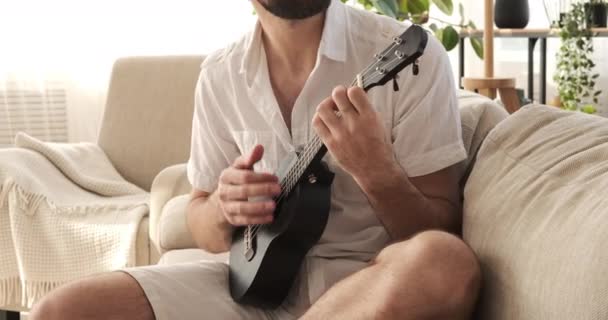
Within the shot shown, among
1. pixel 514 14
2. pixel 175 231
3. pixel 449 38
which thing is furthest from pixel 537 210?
pixel 514 14

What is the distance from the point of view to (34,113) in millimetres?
4520

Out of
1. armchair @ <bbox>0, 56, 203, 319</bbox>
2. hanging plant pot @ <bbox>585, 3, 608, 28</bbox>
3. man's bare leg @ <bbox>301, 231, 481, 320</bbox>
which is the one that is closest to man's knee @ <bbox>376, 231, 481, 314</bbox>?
man's bare leg @ <bbox>301, 231, 481, 320</bbox>

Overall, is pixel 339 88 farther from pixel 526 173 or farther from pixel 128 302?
pixel 128 302

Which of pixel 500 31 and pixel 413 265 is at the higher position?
pixel 413 265

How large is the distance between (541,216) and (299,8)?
0.63m

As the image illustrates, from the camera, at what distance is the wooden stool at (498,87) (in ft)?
9.14

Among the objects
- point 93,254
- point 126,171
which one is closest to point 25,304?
point 93,254

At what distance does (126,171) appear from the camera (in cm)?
332

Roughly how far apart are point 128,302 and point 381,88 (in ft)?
1.74

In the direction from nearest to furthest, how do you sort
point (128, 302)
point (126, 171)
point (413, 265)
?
1. point (413, 265)
2. point (128, 302)
3. point (126, 171)

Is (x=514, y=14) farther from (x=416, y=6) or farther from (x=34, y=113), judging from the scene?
(x=34, y=113)

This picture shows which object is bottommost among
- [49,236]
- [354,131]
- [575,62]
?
[49,236]

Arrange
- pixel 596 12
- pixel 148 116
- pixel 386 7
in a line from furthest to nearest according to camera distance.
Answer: pixel 596 12, pixel 148 116, pixel 386 7

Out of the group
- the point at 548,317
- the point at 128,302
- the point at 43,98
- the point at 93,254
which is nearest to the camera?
the point at 548,317
